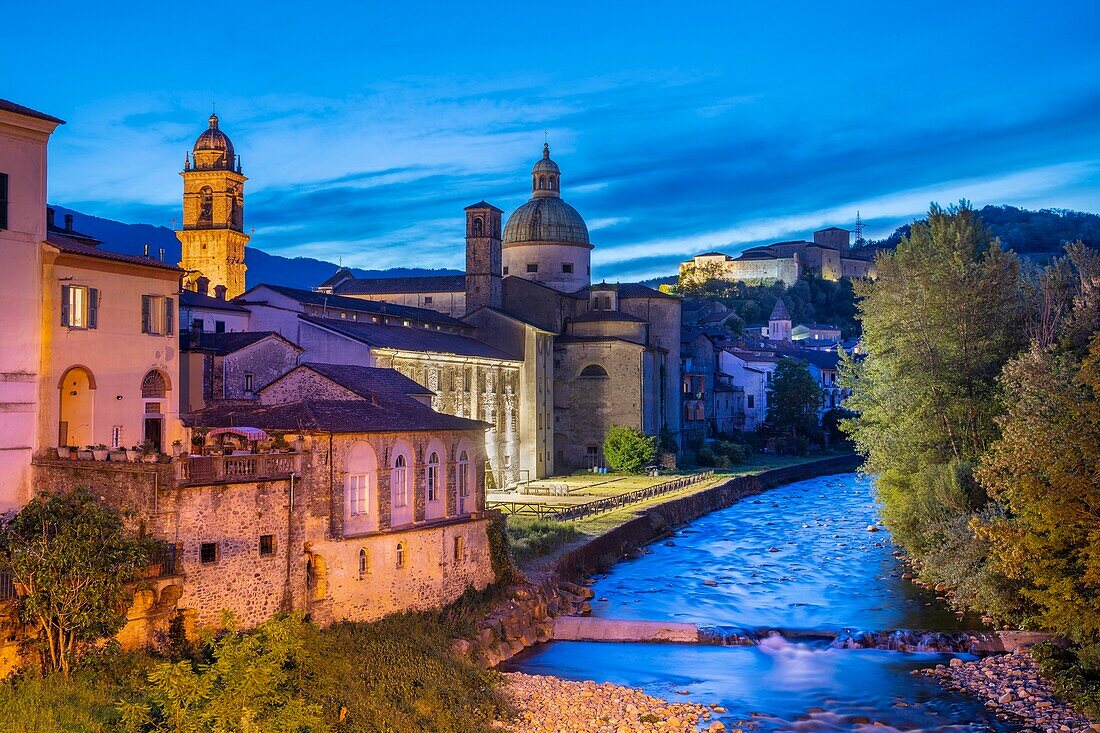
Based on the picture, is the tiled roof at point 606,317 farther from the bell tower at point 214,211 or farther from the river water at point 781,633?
the bell tower at point 214,211

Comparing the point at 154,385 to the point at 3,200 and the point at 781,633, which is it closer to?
the point at 3,200

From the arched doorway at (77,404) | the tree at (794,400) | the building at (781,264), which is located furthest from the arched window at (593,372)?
the building at (781,264)

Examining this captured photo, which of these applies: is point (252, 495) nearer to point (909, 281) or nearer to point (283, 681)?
point (283, 681)

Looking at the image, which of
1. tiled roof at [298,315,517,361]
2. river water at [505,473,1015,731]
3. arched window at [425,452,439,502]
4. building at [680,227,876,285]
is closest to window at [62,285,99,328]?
arched window at [425,452,439,502]

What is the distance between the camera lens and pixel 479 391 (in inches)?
2143

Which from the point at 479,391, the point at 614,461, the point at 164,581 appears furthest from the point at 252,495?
the point at 614,461

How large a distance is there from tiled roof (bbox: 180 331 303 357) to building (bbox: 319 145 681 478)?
59.2ft

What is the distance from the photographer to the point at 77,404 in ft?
87.6

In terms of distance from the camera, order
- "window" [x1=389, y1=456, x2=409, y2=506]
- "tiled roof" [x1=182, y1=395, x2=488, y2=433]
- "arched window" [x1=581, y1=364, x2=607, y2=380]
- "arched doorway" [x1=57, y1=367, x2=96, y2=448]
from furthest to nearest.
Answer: "arched window" [x1=581, y1=364, x2=607, y2=380] < "arched doorway" [x1=57, y1=367, x2=96, y2=448] < "window" [x1=389, y1=456, x2=409, y2=506] < "tiled roof" [x1=182, y1=395, x2=488, y2=433]

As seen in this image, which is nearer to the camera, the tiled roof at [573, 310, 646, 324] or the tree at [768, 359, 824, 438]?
Answer: the tiled roof at [573, 310, 646, 324]

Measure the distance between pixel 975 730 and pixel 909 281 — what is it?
2006cm

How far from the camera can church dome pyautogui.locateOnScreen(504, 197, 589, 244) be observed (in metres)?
74.5

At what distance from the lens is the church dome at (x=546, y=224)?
74.5 meters

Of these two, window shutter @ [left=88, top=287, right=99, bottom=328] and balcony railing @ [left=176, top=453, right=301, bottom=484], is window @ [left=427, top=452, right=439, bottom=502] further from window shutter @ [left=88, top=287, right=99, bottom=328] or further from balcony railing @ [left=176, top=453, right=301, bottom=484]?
window shutter @ [left=88, top=287, right=99, bottom=328]
